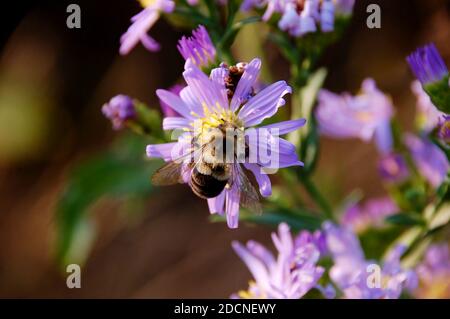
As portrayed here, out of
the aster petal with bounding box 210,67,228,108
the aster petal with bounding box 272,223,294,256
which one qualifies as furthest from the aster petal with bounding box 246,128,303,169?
the aster petal with bounding box 272,223,294,256

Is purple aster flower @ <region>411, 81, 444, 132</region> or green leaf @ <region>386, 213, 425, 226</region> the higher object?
purple aster flower @ <region>411, 81, 444, 132</region>

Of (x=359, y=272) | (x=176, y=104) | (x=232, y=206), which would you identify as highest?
(x=176, y=104)

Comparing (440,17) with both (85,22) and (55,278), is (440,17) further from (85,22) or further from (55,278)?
(55,278)

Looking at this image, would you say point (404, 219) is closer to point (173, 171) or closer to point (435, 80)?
point (435, 80)

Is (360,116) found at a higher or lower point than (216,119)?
higher

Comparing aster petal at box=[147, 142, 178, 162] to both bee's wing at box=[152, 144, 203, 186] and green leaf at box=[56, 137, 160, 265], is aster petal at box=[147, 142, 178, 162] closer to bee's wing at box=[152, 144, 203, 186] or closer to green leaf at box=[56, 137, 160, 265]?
bee's wing at box=[152, 144, 203, 186]

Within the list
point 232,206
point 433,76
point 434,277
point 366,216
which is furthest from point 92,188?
point 433,76
